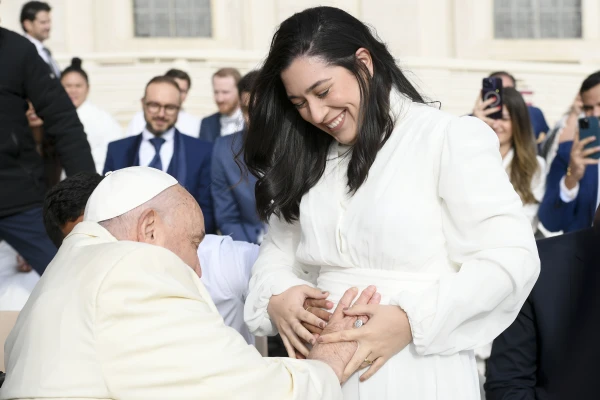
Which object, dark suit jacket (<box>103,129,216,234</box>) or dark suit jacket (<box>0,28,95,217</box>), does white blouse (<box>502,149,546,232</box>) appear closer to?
dark suit jacket (<box>103,129,216,234</box>)

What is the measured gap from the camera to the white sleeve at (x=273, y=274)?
3002 mm

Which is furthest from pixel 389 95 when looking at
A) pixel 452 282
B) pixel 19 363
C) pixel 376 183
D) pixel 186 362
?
pixel 19 363

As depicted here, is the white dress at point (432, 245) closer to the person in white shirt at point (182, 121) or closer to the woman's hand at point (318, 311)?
the woman's hand at point (318, 311)

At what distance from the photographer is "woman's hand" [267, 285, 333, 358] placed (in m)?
2.84

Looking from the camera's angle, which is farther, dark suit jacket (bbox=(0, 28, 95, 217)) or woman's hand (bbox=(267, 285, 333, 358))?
dark suit jacket (bbox=(0, 28, 95, 217))

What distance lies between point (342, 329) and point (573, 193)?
2975 mm

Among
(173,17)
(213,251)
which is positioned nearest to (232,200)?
(213,251)

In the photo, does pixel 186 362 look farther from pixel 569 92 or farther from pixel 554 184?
pixel 569 92

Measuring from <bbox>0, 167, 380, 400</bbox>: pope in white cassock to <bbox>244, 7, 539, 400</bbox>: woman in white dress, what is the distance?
31 centimetres

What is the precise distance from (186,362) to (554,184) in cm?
352

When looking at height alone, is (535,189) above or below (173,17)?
below

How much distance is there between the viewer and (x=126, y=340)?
233cm

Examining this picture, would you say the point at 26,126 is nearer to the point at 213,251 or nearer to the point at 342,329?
the point at 213,251

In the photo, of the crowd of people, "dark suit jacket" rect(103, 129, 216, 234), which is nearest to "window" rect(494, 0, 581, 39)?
"dark suit jacket" rect(103, 129, 216, 234)
